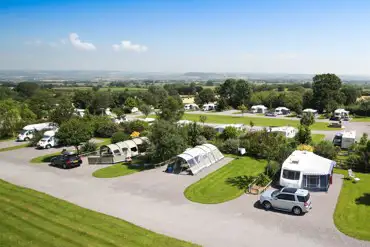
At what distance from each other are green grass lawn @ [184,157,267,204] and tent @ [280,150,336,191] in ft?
10.8

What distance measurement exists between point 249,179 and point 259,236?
8778mm

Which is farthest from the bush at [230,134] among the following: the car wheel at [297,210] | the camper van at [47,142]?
the camper van at [47,142]

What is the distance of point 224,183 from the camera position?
22.2 meters

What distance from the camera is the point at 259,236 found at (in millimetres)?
14180

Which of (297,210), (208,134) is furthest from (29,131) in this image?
(297,210)

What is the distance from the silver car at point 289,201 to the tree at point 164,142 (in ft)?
35.8

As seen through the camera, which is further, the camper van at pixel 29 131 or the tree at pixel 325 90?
the tree at pixel 325 90

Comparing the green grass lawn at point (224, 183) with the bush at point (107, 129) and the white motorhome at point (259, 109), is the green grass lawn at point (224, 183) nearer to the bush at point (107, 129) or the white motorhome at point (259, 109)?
the bush at point (107, 129)

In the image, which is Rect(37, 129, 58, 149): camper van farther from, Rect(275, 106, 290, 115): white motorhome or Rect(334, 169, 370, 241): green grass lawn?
Rect(275, 106, 290, 115): white motorhome

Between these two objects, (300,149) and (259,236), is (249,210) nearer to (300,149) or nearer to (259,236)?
(259,236)

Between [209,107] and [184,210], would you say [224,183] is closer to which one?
[184,210]

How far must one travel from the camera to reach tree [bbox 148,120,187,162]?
87.2 ft

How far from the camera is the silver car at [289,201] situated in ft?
54.1

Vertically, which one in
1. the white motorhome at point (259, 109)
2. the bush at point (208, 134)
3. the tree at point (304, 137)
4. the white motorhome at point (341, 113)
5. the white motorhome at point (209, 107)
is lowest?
the white motorhome at point (209, 107)
